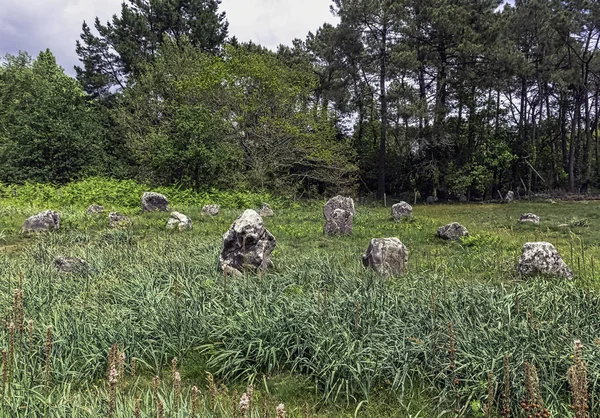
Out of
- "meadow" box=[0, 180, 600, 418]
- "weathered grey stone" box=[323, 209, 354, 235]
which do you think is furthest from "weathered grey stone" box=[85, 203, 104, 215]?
"weathered grey stone" box=[323, 209, 354, 235]

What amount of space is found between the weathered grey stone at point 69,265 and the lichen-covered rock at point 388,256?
169 inches

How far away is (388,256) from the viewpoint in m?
5.72

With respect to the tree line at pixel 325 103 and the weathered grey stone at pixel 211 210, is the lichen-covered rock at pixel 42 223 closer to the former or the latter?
the weathered grey stone at pixel 211 210

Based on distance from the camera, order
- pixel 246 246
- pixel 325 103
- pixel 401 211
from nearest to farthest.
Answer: pixel 246 246, pixel 401 211, pixel 325 103

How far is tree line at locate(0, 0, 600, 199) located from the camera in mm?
20266

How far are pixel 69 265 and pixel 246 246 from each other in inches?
105

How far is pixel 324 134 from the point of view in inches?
893

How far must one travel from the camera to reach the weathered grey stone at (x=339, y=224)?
32.9 feet

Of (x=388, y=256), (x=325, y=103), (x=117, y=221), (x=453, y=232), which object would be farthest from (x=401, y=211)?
(x=325, y=103)

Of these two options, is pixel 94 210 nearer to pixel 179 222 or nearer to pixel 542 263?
pixel 179 222

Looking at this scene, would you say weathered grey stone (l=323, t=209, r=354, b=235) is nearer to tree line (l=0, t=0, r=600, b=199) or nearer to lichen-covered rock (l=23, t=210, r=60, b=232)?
lichen-covered rock (l=23, t=210, r=60, b=232)

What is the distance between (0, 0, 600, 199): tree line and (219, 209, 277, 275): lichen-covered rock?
12.9 m

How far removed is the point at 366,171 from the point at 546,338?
2752 cm

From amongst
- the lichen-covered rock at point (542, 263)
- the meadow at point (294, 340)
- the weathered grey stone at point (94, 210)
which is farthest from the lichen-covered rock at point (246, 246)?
the weathered grey stone at point (94, 210)
